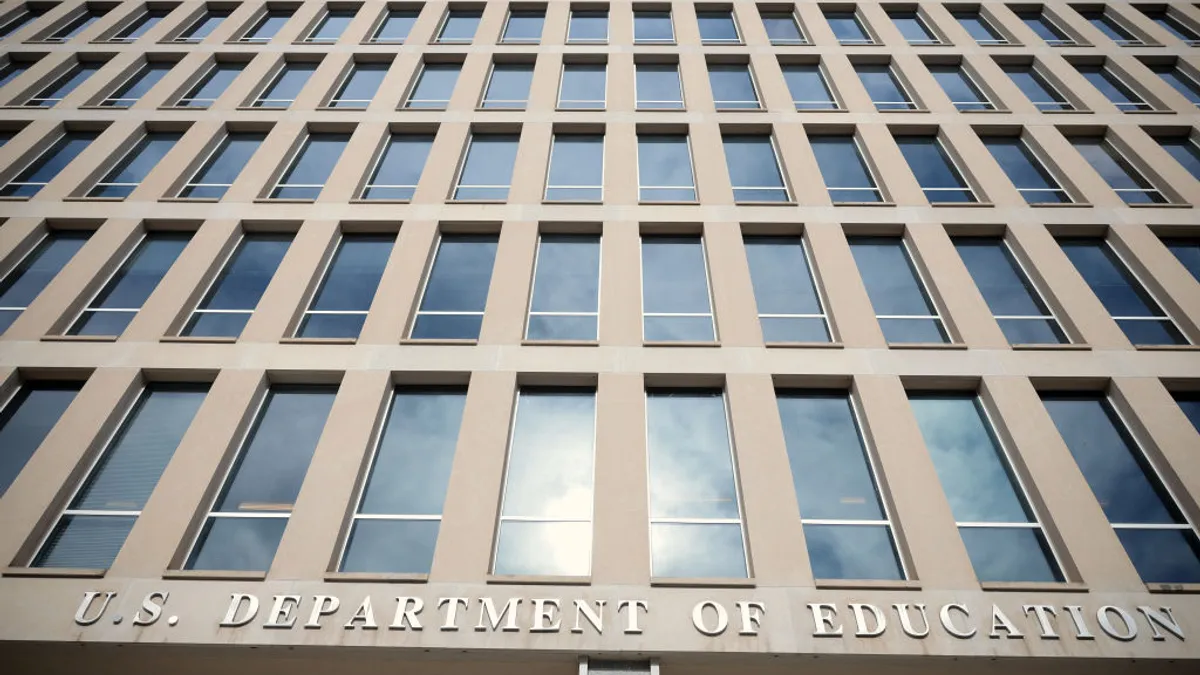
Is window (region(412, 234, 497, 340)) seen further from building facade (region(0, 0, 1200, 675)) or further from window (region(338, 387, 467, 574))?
window (region(338, 387, 467, 574))

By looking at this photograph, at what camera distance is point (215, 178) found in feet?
61.6

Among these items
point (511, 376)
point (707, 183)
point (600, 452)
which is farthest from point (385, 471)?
point (707, 183)

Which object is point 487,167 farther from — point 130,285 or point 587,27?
point 130,285

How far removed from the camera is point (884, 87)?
70.9ft

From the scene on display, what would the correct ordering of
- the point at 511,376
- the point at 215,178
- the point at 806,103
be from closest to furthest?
1. the point at 511,376
2. the point at 215,178
3. the point at 806,103

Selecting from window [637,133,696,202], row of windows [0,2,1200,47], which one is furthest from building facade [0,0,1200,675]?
row of windows [0,2,1200,47]

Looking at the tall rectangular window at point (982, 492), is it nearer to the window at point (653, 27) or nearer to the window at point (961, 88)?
the window at point (961, 88)

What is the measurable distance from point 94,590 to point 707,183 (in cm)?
1436

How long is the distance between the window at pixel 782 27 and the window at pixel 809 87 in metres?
1.54

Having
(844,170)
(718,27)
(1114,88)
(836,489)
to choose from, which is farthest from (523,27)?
(836,489)

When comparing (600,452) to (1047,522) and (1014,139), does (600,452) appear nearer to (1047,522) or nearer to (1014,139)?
(1047,522)

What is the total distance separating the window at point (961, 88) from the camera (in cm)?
2085

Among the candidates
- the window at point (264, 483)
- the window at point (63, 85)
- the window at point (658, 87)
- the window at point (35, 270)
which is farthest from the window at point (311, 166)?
the window at point (658, 87)

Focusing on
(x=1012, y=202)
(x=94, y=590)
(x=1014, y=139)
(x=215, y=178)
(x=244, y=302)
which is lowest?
(x=94, y=590)
